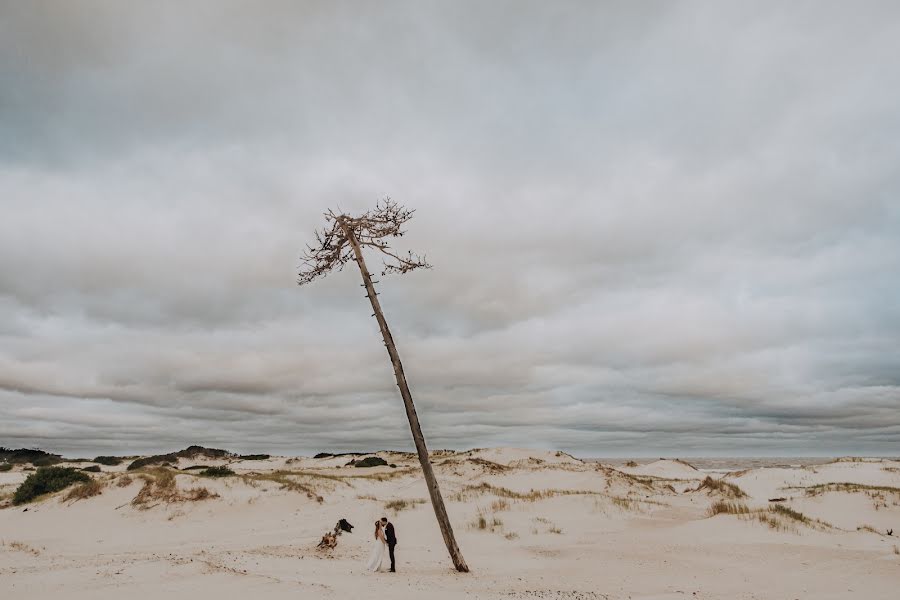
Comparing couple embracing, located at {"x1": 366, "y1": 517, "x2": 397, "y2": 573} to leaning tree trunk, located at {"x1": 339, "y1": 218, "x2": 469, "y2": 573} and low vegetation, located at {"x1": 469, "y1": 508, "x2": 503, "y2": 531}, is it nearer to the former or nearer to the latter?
leaning tree trunk, located at {"x1": 339, "y1": 218, "x2": 469, "y2": 573}

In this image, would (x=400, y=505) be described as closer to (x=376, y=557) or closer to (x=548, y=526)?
(x=548, y=526)

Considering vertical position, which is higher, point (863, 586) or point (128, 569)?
point (128, 569)

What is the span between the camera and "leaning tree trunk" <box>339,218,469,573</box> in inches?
575

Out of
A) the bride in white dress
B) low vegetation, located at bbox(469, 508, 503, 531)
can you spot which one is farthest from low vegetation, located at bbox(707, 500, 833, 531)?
the bride in white dress

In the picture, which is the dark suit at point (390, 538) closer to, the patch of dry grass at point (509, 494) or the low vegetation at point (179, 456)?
the patch of dry grass at point (509, 494)

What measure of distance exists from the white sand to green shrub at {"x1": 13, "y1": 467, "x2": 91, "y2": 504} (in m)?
1.56

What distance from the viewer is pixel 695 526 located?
21.6 meters

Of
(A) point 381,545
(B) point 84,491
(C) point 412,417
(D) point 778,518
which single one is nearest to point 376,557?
(A) point 381,545

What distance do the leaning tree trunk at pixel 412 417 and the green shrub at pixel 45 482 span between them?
1104 inches

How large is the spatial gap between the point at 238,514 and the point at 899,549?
27535mm

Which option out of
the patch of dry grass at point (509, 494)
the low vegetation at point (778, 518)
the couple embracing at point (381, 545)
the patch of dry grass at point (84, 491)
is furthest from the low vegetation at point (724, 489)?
the patch of dry grass at point (84, 491)

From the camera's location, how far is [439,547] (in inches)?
803

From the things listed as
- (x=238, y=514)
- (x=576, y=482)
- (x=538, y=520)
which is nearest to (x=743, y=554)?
(x=538, y=520)

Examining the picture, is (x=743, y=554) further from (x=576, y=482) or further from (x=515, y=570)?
(x=576, y=482)
